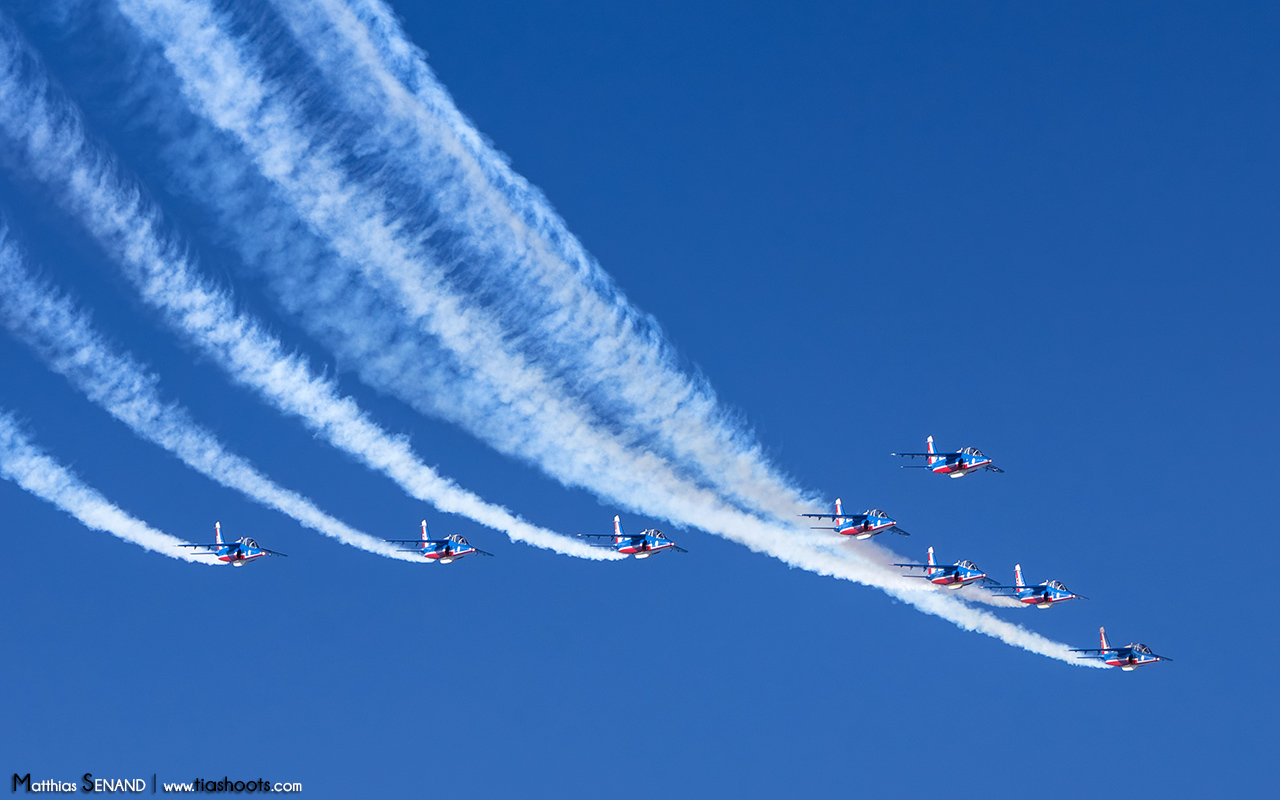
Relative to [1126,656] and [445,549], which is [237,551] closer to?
[445,549]

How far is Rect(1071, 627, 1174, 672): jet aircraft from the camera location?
228ft

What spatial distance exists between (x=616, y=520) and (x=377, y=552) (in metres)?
9.61

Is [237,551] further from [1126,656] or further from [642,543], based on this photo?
[1126,656]

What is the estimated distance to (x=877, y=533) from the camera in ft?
201

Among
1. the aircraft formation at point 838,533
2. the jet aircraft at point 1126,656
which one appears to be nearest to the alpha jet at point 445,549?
the aircraft formation at point 838,533

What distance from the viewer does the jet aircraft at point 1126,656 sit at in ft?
228

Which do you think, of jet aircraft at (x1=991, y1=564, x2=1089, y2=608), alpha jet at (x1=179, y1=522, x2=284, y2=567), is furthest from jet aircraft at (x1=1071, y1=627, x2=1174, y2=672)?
alpha jet at (x1=179, y1=522, x2=284, y2=567)

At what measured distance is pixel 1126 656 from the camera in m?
69.8

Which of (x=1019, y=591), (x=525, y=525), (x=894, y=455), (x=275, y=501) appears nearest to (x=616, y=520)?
(x=525, y=525)

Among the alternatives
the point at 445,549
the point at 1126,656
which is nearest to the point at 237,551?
the point at 445,549

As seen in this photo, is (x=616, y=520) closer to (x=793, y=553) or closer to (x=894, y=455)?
(x=793, y=553)

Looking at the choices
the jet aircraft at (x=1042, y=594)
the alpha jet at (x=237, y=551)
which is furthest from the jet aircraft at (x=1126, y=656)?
the alpha jet at (x=237, y=551)

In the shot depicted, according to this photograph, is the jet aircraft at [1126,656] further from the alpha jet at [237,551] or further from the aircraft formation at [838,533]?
the alpha jet at [237,551]

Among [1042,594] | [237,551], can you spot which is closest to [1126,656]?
[1042,594]
